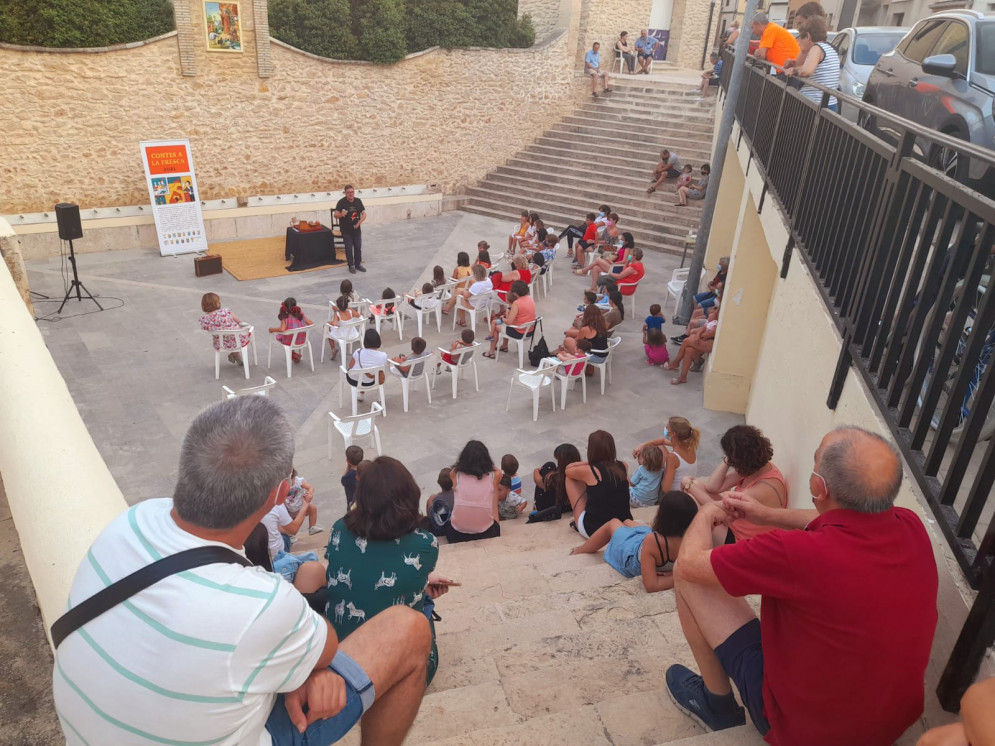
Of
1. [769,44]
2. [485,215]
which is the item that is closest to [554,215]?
[485,215]

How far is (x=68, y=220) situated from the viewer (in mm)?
9664

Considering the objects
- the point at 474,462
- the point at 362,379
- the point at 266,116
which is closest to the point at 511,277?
the point at 362,379

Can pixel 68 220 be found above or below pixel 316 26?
below

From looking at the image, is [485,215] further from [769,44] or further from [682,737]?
[682,737]

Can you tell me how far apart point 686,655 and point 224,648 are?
2070mm

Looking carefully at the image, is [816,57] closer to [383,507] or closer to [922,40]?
[922,40]

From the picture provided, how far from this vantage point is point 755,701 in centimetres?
224

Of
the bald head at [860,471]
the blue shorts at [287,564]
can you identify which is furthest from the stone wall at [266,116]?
the bald head at [860,471]

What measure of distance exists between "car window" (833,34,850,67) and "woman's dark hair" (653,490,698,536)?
7945mm

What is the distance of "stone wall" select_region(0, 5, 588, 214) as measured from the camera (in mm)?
12320

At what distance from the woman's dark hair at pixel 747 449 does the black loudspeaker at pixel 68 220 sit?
929cm

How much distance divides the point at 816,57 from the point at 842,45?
11.7 ft

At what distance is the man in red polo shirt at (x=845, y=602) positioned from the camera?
1.87 m

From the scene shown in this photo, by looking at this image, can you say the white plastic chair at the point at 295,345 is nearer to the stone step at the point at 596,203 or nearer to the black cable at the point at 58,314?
the black cable at the point at 58,314
